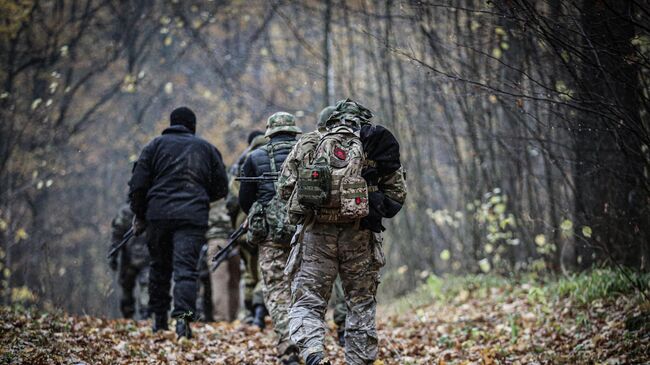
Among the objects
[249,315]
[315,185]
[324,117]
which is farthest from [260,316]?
[315,185]

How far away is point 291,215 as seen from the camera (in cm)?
533

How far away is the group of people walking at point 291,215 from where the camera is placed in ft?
16.8

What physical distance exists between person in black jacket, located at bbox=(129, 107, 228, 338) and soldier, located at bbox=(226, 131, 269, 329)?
64cm

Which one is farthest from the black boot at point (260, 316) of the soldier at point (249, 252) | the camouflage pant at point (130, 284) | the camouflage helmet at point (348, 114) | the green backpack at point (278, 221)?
the camouflage helmet at point (348, 114)

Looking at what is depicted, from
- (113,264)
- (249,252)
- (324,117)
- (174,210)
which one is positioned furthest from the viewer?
(113,264)

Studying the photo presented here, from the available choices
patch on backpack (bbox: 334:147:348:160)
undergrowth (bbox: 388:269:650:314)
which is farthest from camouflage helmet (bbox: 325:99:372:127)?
undergrowth (bbox: 388:269:650:314)

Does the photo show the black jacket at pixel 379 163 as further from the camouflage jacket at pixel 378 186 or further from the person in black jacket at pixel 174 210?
the person in black jacket at pixel 174 210

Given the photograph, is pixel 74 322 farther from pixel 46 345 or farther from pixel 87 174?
pixel 87 174

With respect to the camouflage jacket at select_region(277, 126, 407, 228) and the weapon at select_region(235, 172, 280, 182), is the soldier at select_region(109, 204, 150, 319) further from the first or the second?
the camouflage jacket at select_region(277, 126, 407, 228)

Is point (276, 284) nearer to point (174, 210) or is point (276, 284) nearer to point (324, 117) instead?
point (174, 210)

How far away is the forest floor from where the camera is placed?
5.99m

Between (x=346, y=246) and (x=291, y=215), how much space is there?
497 mm

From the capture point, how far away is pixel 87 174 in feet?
99.3

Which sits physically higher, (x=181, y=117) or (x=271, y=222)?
(x=181, y=117)
